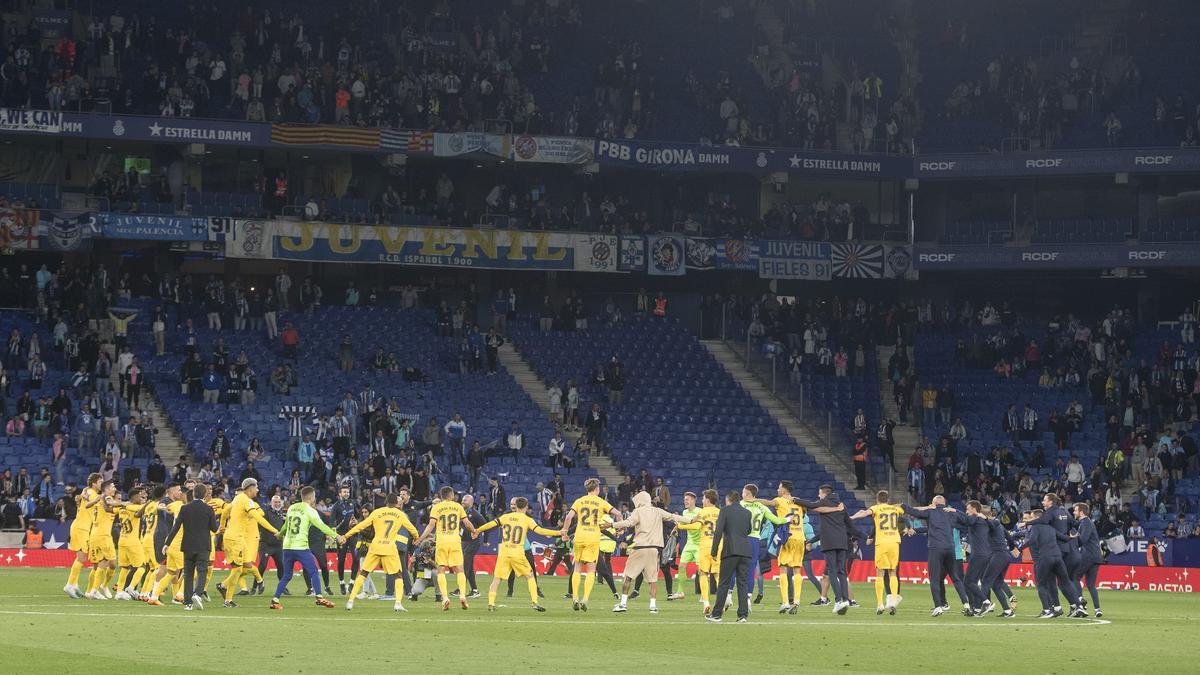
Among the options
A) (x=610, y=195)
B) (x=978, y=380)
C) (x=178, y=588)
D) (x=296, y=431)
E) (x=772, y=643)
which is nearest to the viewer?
(x=772, y=643)

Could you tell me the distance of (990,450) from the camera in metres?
56.4

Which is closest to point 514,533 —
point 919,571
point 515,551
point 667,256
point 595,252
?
point 515,551

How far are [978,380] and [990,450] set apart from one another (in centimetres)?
533

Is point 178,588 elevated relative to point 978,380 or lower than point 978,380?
lower

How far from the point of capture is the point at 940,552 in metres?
30.9

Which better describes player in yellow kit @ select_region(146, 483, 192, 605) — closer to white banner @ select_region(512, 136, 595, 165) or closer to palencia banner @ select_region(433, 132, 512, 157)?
palencia banner @ select_region(433, 132, 512, 157)

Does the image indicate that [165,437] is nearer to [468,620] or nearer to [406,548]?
[406,548]

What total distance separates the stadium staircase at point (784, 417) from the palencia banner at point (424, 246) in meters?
6.20

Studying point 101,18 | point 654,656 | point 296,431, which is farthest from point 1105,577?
point 101,18

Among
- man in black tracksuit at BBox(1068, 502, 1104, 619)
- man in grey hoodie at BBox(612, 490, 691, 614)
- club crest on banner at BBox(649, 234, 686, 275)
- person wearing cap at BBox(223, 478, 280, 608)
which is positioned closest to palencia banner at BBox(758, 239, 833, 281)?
club crest on banner at BBox(649, 234, 686, 275)

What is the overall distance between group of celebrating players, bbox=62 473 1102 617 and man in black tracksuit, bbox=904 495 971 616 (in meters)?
0.02

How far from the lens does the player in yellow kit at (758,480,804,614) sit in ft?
102

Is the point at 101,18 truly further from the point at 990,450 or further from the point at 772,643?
the point at 772,643

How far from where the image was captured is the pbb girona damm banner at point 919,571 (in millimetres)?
44375
